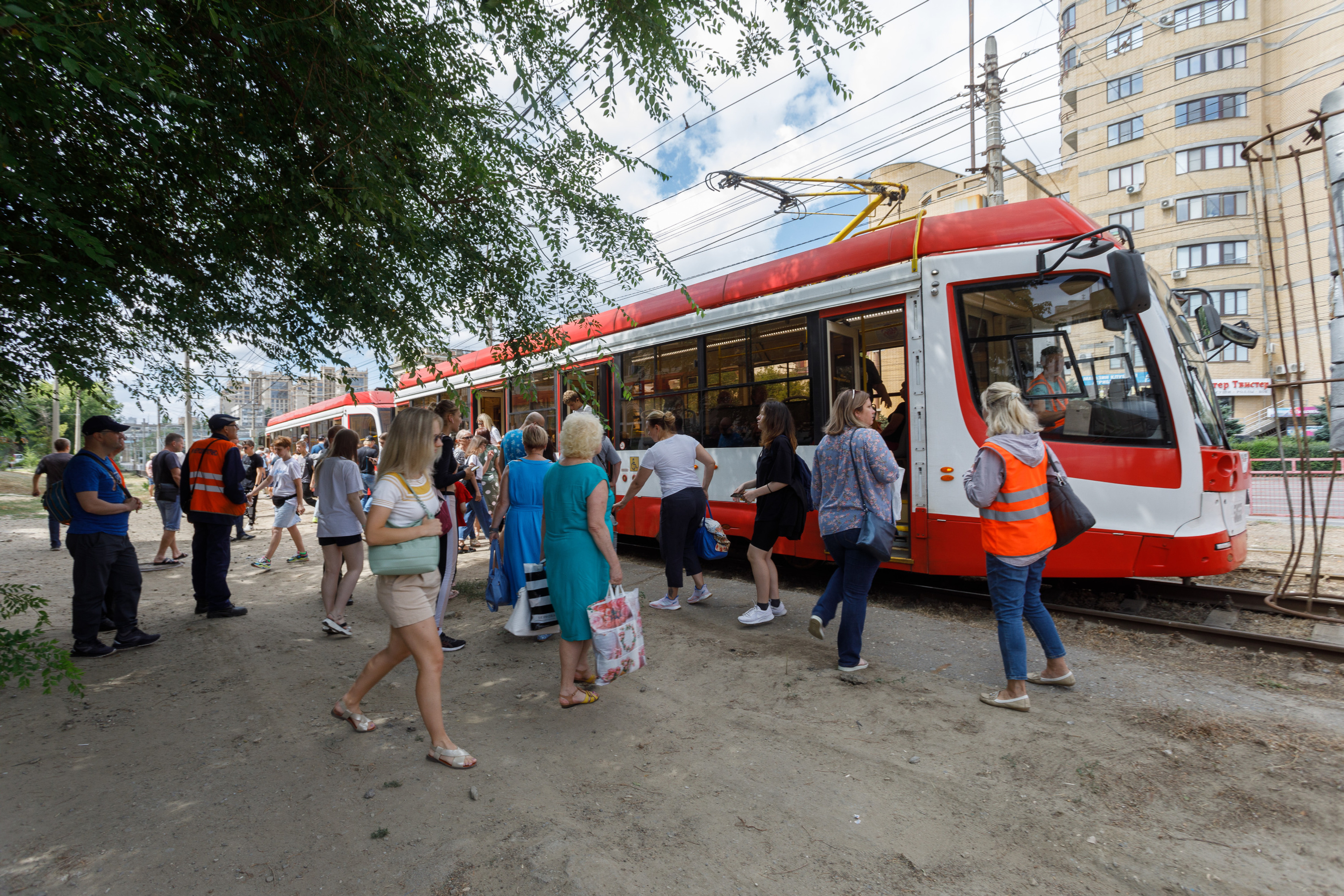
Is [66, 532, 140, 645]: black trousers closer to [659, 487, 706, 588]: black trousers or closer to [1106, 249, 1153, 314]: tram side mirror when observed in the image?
[659, 487, 706, 588]: black trousers

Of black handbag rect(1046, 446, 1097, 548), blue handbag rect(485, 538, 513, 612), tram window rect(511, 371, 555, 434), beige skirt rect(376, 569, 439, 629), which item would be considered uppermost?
tram window rect(511, 371, 555, 434)

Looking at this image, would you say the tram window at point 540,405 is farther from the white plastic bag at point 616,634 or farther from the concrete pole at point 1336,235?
the concrete pole at point 1336,235

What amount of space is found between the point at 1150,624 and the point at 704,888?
4.49 meters

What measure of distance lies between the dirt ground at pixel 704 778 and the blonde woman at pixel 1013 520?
1.12ft

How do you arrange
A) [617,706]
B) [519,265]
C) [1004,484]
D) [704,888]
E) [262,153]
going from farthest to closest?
[519,265] → [262,153] → [617,706] → [1004,484] → [704,888]

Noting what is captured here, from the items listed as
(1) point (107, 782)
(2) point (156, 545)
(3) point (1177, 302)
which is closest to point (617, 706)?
(1) point (107, 782)

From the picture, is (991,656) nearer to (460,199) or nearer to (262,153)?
(460,199)

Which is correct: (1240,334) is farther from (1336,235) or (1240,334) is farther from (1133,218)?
(1133,218)

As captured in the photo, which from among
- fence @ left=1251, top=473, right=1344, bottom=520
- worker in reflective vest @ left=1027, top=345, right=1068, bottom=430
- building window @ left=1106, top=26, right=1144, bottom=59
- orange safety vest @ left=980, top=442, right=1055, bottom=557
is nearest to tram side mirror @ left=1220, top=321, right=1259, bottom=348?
worker in reflective vest @ left=1027, top=345, right=1068, bottom=430

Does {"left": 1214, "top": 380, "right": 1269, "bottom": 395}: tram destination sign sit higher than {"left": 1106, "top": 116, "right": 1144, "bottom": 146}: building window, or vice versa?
{"left": 1106, "top": 116, "right": 1144, "bottom": 146}: building window

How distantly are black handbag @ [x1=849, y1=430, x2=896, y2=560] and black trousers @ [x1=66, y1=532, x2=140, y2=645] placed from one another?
533cm

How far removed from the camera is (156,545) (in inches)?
473

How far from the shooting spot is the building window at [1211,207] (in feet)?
96.3

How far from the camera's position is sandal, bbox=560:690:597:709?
3959mm
